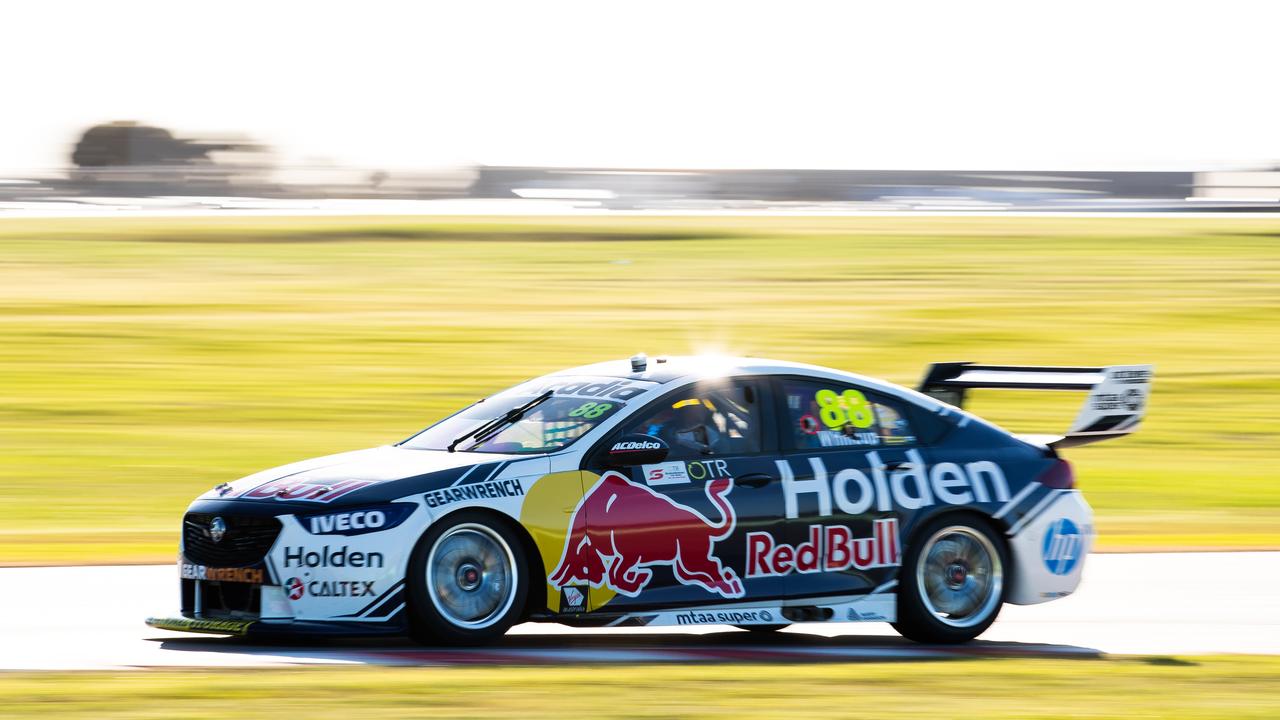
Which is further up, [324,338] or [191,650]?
[324,338]

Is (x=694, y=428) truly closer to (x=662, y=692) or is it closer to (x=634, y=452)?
(x=634, y=452)

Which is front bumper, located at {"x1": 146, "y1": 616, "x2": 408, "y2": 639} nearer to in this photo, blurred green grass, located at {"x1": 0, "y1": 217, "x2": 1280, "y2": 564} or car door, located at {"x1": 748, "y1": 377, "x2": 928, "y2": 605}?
car door, located at {"x1": 748, "y1": 377, "x2": 928, "y2": 605}

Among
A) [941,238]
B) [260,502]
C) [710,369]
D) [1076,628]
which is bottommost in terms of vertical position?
[1076,628]

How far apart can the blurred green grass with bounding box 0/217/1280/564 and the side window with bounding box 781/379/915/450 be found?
4.69 metres

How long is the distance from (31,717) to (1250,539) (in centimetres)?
973

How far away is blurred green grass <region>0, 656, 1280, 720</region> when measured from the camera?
6621 mm

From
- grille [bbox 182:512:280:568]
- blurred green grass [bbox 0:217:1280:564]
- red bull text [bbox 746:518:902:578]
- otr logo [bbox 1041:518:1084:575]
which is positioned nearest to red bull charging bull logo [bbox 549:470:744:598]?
red bull text [bbox 746:518:902:578]

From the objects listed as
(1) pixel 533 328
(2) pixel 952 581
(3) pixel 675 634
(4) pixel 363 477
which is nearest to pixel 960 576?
(2) pixel 952 581

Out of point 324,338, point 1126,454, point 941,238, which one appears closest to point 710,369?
point 1126,454

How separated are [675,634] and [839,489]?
115 cm

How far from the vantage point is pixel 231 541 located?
27.0 ft

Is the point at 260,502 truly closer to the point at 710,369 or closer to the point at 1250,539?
the point at 710,369

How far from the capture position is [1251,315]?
28938 mm

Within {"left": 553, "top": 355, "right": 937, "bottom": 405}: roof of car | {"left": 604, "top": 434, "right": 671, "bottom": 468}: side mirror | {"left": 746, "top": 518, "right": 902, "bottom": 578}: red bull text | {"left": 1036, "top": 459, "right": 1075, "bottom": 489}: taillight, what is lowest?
{"left": 746, "top": 518, "right": 902, "bottom": 578}: red bull text
